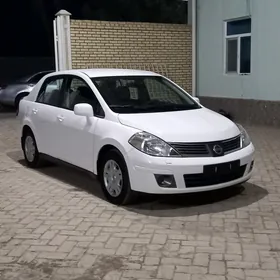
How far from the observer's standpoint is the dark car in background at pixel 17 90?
58.6 ft

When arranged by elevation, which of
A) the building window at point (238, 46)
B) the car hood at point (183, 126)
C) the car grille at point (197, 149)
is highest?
the building window at point (238, 46)

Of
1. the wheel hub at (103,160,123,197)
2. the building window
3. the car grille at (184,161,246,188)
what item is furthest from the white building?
the wheel hub at (103,160,123,197)

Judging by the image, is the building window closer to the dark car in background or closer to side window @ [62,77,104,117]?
the dark car in background

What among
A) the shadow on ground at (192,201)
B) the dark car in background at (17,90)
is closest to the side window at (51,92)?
the shadow on ground at (192,201)

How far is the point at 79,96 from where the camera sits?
263 inches

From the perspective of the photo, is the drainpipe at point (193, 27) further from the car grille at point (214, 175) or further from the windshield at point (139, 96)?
the car grille at point (214, 175)

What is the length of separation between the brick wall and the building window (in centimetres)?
166

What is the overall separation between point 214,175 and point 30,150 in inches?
150

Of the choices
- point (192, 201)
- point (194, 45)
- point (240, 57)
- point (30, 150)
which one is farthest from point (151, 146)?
point (194, 45)

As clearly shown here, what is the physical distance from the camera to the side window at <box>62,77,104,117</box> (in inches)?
247

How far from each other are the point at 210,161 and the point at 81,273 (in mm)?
2158

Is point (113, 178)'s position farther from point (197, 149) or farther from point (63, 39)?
point (63, 39)

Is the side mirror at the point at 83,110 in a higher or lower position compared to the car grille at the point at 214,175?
higher

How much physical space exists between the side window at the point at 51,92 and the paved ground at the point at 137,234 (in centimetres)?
123
